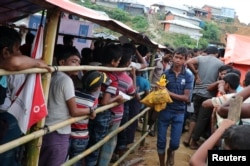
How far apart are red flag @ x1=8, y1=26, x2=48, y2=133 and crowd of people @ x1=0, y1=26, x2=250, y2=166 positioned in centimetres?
14

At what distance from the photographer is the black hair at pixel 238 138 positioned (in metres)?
1.66

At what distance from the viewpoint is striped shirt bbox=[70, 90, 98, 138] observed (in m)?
3.15

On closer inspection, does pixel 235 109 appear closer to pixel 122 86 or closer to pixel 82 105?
pixel 82 105

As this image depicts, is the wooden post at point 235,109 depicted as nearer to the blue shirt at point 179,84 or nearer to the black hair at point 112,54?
the black hair at point 112,54

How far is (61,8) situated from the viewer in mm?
2219

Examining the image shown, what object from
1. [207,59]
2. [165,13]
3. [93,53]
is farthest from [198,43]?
[93,53]

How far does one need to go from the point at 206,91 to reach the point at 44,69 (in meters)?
4.61

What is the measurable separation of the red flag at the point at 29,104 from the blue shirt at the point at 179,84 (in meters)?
2.82

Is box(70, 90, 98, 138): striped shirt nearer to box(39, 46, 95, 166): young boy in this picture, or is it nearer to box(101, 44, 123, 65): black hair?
box(39, 46, 95, 166): young boy

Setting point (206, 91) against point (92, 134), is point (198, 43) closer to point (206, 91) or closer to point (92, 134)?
point (206, 91)

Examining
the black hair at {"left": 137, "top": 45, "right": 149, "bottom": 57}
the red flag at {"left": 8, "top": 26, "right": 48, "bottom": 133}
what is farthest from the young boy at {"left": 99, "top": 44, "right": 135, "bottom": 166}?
the red flag at {"left": 8, "top": 26, "right": 48, "bottom": 133}

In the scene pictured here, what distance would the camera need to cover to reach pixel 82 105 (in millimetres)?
3148

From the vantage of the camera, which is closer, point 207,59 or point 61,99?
point 61,99

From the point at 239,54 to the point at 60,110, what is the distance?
6565mm
